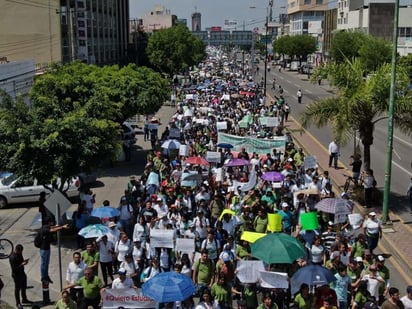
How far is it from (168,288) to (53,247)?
282 inches

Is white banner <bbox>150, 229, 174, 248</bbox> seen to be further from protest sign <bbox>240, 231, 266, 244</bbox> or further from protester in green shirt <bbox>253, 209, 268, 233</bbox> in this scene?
protester in green shirt <bbox>253, 209, 268, 233</bbox>

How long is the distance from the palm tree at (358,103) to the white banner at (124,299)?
10811 mm

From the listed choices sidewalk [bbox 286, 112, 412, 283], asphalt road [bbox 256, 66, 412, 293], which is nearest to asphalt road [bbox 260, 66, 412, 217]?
asphalt road [bbox 256, 66, 412, 293]

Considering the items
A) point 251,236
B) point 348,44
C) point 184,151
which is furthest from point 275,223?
point 348,44

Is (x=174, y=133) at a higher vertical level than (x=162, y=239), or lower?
higher

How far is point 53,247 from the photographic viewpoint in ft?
52.5

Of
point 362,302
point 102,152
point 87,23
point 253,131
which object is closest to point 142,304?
point 362,302

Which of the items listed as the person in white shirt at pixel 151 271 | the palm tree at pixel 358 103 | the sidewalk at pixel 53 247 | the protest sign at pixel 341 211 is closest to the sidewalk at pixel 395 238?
the protest sign at pixel 341 211

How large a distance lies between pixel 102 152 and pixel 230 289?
23.8ft

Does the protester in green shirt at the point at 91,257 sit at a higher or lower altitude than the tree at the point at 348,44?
lower

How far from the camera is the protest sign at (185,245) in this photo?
12.4 m

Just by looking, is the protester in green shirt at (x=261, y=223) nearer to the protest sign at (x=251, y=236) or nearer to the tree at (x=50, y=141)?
the protest sign at (x=251, y=236)

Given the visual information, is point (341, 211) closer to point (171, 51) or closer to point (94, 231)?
point (94, 231)

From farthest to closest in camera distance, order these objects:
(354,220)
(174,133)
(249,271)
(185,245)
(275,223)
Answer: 1. (174,133)
2. (354,220)
3. (275,223)
4. (185,245)
5. (249,271)
